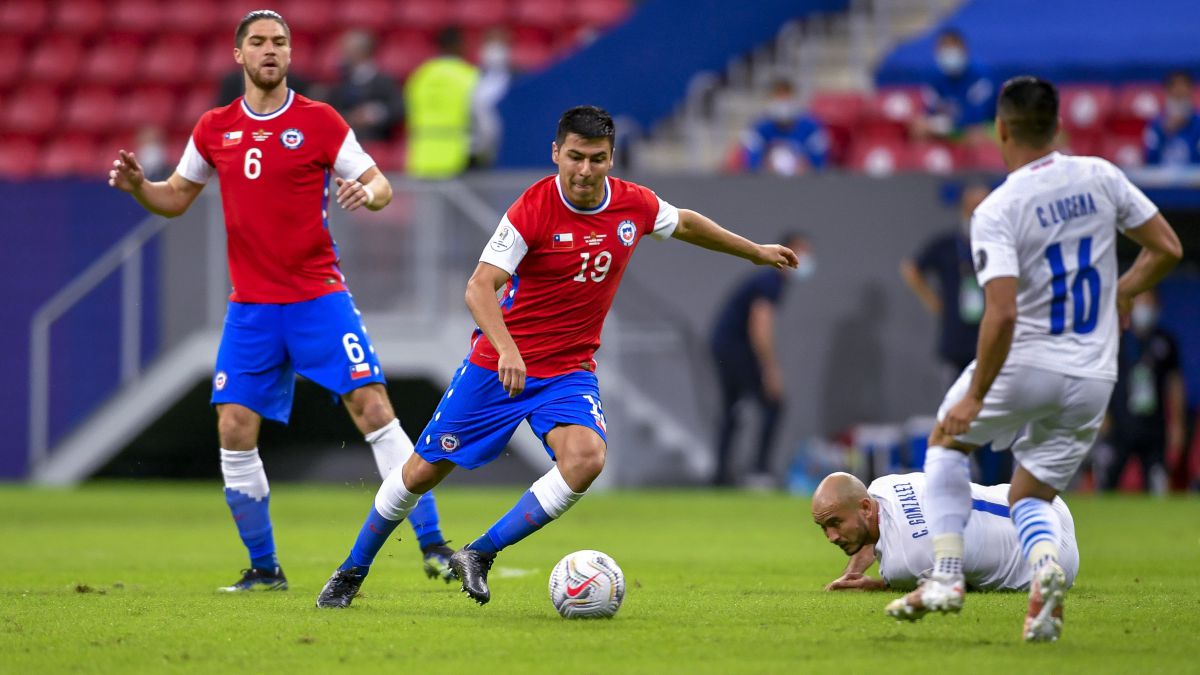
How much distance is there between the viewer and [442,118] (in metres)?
17.1

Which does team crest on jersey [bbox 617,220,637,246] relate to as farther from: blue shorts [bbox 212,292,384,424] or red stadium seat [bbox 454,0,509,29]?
red stadium seat [bbox 454,0,509,29]

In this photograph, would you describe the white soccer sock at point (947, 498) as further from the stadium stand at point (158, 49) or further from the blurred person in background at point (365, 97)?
the stadium stand at point (158, 49)

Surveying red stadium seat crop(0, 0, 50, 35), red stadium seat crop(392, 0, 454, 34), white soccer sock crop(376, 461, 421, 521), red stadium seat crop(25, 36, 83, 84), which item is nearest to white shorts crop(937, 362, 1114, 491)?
white soccer sock crop(376, 461, 421, 521)

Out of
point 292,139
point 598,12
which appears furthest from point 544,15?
point 292,139

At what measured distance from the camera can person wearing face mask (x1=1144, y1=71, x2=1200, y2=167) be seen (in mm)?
15836

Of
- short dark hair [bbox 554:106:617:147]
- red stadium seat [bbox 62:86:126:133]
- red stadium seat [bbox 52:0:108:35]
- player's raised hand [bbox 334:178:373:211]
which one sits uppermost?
red stadium seat [bbox 52:0:108:35]

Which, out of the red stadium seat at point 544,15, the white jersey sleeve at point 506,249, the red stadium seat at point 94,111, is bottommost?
the white jersey sleeve at point 506,249

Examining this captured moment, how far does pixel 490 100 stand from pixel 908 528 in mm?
11436

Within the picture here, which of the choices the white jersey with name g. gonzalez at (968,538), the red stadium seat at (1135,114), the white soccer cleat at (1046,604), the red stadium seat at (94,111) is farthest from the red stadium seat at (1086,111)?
the white soccer cleat at (1046,604)

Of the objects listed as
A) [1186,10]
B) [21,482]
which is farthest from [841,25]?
[21,482]

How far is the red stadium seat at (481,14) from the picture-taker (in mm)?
21188

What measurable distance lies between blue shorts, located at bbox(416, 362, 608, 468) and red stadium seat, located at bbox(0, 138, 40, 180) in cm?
1572

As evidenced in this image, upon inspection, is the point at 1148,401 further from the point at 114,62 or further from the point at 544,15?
the point at 114,62

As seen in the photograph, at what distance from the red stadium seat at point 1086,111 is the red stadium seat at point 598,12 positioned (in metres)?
5.51
